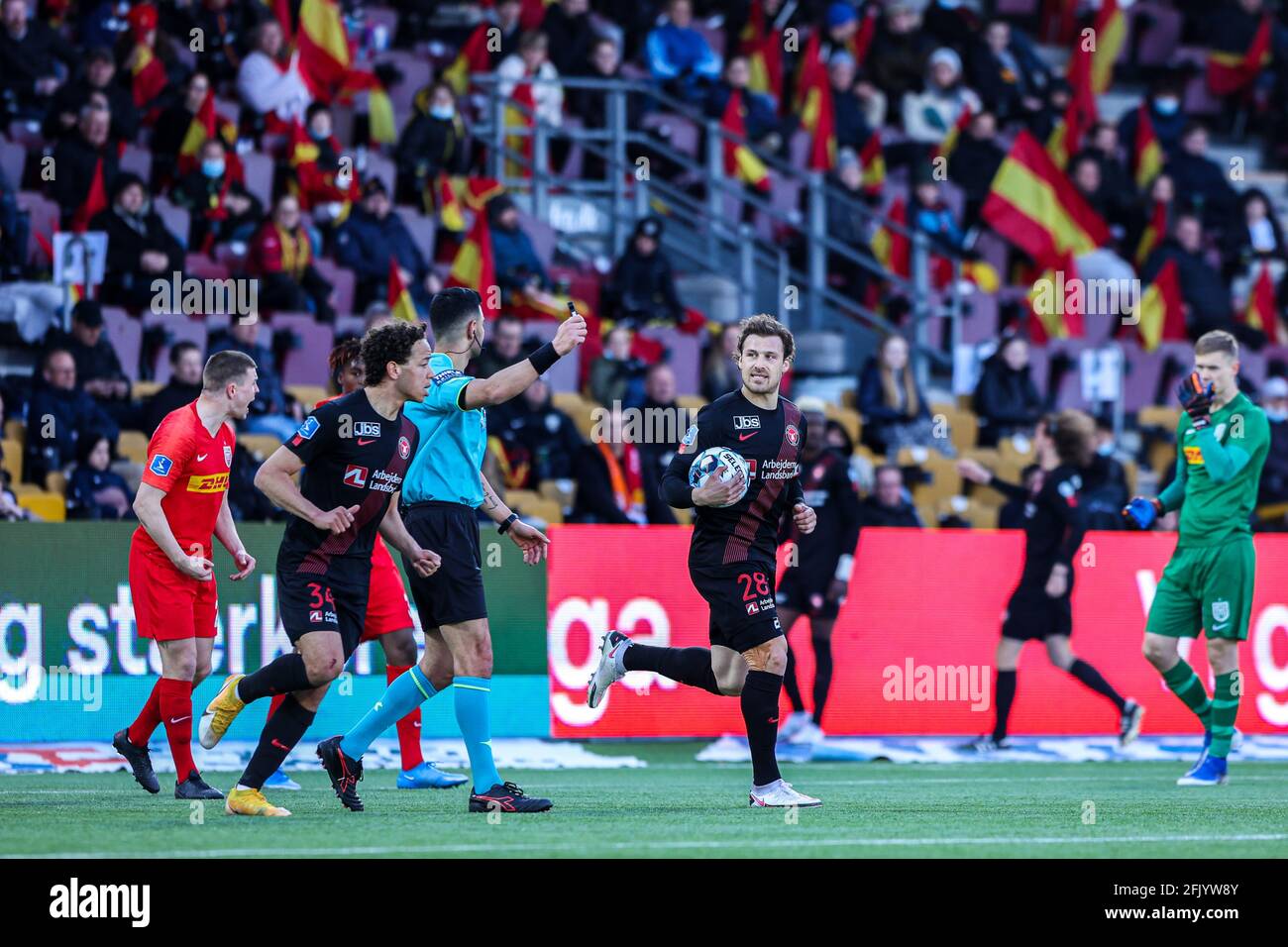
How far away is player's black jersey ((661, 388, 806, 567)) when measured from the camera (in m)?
8.73

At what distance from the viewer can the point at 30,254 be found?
1554 centimetres

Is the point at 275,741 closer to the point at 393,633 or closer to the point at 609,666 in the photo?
the point at 609,666

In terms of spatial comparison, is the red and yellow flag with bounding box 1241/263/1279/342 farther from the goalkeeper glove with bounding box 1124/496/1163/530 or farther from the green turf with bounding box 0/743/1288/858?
the goalkeeper glove with bounding box 1124/496/1163/530

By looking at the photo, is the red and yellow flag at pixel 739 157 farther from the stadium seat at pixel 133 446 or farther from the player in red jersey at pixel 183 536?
the player in red jersey at pixel 183 536

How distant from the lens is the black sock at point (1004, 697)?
1384 cm

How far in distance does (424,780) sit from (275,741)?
196 cm

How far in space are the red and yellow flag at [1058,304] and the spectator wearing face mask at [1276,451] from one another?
2.36 metres

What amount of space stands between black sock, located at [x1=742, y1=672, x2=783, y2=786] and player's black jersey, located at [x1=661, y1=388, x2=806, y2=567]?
0.54 m

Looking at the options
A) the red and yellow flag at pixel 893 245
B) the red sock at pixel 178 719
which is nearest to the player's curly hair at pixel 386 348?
the red sock at pixel 178 719

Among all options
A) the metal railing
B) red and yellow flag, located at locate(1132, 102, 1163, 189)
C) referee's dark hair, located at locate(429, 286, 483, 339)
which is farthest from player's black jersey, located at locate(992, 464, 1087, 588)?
red and yellow flag, located at locate(1132, 102, 1163, 189)

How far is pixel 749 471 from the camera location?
342 inches

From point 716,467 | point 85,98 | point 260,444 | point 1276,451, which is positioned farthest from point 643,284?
point 716,467

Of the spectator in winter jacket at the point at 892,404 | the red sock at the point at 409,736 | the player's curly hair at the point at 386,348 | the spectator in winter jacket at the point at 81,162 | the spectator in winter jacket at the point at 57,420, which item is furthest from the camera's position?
the spectator in winter jacket at the point at 892,404
